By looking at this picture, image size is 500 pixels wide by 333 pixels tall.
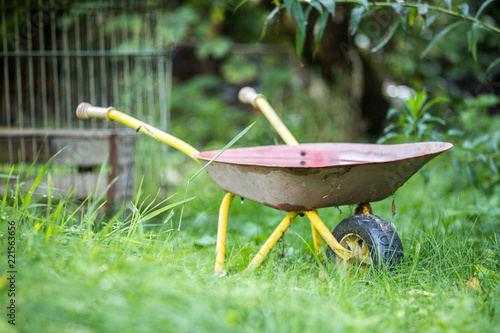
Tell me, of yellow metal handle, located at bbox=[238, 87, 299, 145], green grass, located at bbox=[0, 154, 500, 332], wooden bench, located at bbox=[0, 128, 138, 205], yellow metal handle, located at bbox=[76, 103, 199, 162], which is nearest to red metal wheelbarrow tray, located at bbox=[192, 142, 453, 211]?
yellow metal handle, located at bbox=[76, 103, 199, 162]

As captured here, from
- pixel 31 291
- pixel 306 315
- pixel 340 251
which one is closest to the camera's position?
pixel 31 291

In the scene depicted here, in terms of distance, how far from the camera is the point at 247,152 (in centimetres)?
189

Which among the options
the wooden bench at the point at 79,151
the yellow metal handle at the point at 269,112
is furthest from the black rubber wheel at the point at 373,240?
the wooden bench at the point at 79,151

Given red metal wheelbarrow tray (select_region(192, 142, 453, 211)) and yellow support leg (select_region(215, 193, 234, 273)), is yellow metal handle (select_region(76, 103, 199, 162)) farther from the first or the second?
yellow support leg (select_region(215, 193, 234, 273))

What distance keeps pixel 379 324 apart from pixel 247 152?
0.98m

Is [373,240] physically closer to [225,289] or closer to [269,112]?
[225,289]

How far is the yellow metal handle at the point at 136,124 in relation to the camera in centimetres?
172

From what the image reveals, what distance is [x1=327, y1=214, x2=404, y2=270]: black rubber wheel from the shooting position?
137 cm

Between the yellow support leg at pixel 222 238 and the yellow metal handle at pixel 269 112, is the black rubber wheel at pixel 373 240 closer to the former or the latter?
the yellow support leg at pixel 222 238

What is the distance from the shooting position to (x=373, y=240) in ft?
4.52

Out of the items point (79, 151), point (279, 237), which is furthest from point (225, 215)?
point (79, 151)

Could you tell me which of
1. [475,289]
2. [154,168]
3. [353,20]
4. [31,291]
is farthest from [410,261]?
[154,168]

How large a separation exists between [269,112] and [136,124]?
0.61 meters

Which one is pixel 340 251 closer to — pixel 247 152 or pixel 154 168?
pixel 247 152
